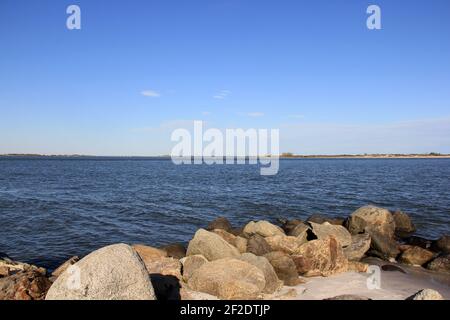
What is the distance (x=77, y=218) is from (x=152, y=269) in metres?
15.5

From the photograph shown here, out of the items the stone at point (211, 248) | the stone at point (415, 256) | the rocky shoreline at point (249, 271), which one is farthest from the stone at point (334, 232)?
the stone at point (211, 248)

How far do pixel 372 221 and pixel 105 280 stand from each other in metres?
16.4

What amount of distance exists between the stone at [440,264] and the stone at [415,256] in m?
0.64

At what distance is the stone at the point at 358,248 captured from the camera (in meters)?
15.4

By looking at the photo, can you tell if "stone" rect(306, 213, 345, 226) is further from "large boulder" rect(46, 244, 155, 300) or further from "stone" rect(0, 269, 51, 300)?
"stone" rect(0, 269, 51, 300)

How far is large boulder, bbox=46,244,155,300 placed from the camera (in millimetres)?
7332

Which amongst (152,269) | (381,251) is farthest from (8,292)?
(381,251)

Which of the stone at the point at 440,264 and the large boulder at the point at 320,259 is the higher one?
the large boulder at the point at 320,259

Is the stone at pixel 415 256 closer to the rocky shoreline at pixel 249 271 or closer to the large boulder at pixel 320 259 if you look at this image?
the rocky shoreline at pixel 249 271

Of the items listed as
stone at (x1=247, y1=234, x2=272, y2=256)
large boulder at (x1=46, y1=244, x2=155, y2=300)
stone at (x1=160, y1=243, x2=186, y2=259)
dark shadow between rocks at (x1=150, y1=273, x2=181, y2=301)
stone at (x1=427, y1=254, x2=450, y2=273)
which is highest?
large boulder at (x1=46, y1=244, x2=155, y2=300)

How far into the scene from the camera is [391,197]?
1387 inches

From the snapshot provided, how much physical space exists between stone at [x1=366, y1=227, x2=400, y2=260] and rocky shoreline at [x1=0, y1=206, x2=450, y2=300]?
4 cm

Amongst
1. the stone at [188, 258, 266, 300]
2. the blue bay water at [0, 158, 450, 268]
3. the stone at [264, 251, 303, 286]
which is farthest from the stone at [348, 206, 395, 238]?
the stone at [188, 258, 266, 300]
